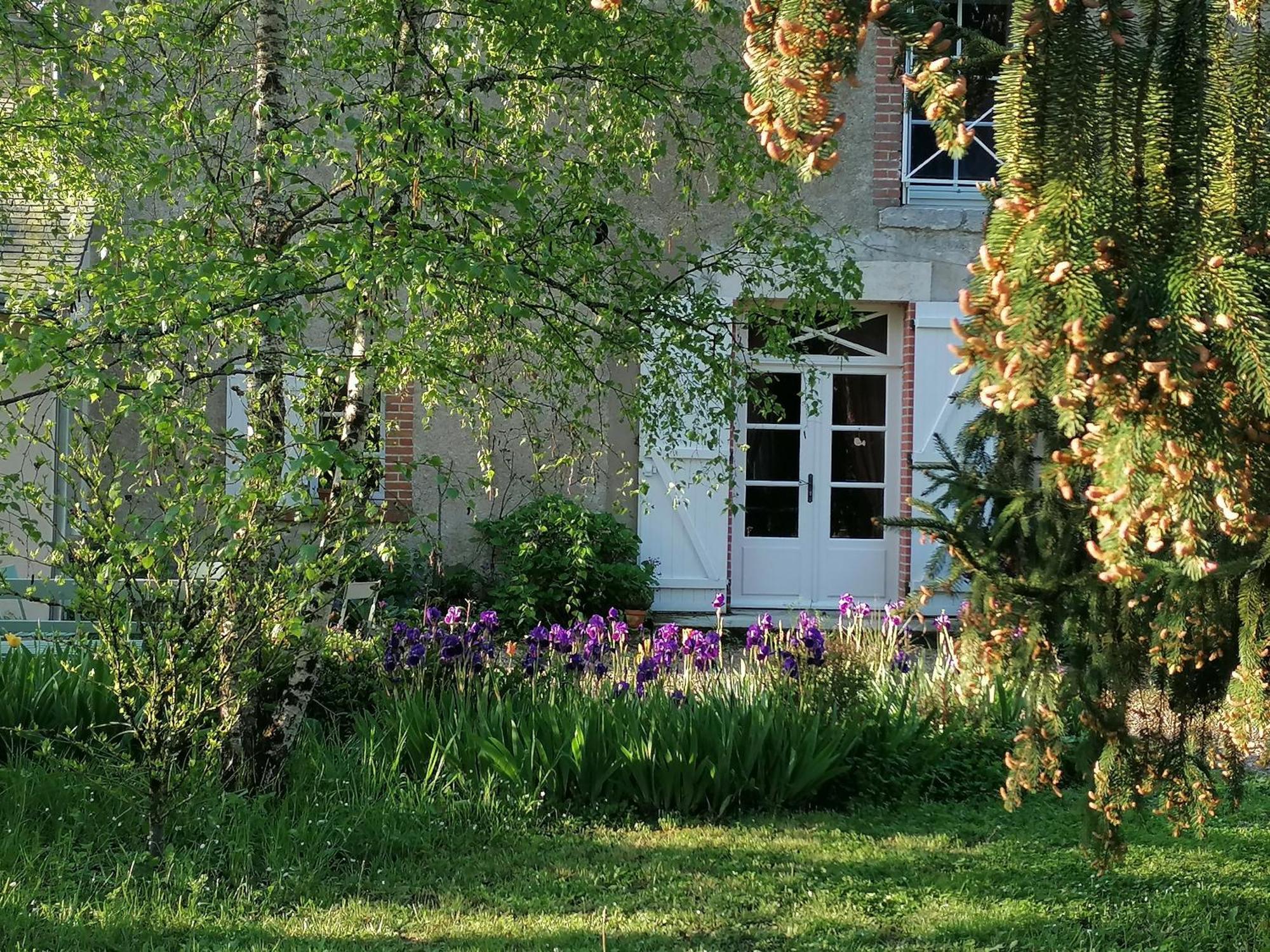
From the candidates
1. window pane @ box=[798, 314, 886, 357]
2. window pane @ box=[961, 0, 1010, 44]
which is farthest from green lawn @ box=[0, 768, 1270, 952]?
window pane @ box=[798, 314, 886, 357]

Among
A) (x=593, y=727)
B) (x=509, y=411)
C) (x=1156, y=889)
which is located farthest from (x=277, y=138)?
(x=1156, y=889)

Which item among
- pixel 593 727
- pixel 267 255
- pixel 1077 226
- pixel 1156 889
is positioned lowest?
pixel 1156 889

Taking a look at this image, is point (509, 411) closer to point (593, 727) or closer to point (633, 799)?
point (593, 727)

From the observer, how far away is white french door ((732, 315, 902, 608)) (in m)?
10.2

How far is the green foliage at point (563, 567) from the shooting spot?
9.05 metres

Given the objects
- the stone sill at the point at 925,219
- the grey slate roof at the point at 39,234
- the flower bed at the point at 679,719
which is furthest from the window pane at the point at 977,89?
the stone sill at the point at 925,219

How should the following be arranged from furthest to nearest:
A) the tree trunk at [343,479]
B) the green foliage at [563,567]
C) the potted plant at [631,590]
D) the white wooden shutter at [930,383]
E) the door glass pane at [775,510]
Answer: the door glass pane at [775,510] → the white wooden shutter at [930,383] → the potted plant at [631,590] → the green foliage at [563,567] → the tree trunk at [343,479]

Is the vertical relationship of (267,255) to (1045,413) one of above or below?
above

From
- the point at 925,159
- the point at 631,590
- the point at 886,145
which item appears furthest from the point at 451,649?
the point at 925,159

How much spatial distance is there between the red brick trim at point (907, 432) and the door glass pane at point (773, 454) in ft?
2.86

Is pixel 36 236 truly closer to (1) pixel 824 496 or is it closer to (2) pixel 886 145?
(1) pixel 824 496

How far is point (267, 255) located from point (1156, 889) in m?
3.62

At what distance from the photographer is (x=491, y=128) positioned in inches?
168

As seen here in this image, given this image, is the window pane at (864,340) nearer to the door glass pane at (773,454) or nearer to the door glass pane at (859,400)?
the door glass pane at (859,400)
